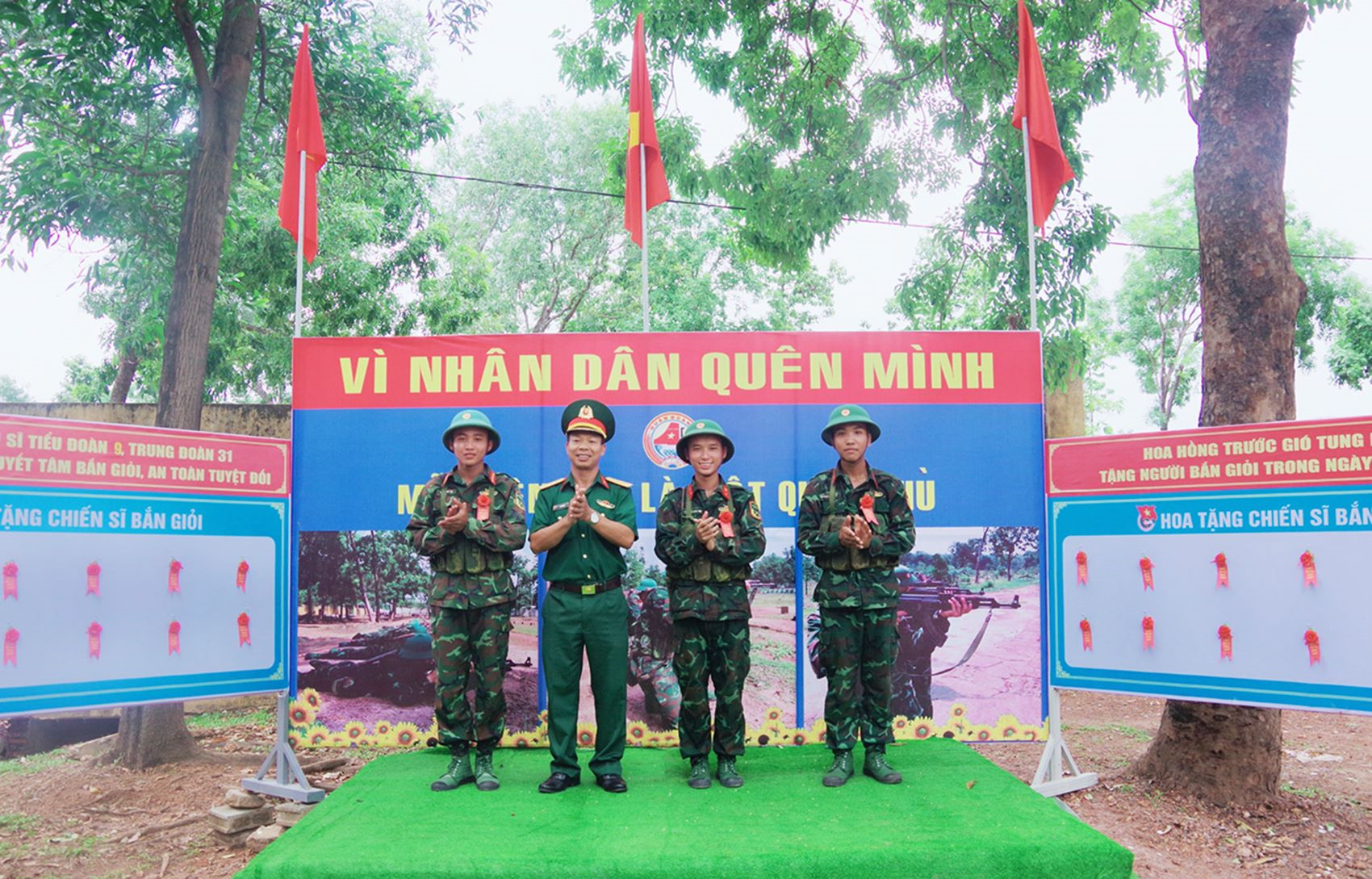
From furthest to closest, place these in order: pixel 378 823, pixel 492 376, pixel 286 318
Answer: pixel 286 318 < pixel 492 376 < pixel 378 823

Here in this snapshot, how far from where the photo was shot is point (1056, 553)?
4754mm

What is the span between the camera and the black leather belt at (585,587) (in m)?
4.13

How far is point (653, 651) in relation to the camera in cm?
504

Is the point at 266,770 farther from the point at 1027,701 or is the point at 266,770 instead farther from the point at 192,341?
the point at 1027,701

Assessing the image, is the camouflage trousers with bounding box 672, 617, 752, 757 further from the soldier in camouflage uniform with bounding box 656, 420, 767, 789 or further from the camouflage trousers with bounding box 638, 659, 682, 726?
the camouflage trousers with bounding box 638, 659, 682, 726

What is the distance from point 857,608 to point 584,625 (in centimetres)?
130

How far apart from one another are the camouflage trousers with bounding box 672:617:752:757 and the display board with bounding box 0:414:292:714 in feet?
7.45

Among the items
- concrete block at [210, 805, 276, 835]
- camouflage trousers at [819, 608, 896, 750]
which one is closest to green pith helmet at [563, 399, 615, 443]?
camouflage trousers at [819, 608, 896, 750]

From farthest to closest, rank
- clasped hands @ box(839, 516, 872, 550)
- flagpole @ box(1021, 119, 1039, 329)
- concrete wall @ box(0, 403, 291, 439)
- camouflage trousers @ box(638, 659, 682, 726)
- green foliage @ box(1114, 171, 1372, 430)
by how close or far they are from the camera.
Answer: green foliage @ box(1114, 171, 1372, 430)
concrete wall @ box(0, 403, 291, 439)
camouflage trousers @ box(638, 659, 682, 726)
flagpole @ box(1021, 119, 1039, 329)
clasped hands @ box(839, 516, 872, 550)

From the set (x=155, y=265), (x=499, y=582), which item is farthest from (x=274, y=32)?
(x=499, y=582)

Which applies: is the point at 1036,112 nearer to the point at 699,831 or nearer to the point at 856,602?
the point at 856,602

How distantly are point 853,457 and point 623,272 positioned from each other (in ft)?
54.6

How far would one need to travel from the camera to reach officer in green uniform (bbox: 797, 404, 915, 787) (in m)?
4.18

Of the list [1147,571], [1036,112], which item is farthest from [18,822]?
[1036,112]
